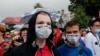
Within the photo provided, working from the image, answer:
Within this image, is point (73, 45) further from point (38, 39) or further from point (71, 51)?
point (38, 39)

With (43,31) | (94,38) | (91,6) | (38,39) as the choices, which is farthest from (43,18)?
(91,6)

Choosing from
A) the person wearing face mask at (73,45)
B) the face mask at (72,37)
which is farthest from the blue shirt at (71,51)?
the face mask at (72,37)

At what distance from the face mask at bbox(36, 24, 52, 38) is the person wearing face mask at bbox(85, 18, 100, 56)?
300 cm

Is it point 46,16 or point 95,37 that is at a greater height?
point 46,16

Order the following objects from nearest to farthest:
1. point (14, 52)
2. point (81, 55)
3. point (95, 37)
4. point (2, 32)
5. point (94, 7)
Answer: point (14, 52) → point (81, 55) → point (2, 32) → point (95, 37) → point (94, 7)

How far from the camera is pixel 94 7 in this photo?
47.7 metres

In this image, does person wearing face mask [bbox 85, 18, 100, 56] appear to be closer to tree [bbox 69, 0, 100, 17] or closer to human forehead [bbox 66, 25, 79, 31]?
human forehead [bbox 66, 25, 79, 31]

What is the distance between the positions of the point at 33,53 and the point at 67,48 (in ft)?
4.27

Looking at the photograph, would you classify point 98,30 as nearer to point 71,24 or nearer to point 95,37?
point 95,37

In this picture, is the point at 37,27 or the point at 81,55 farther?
the point at 81,55

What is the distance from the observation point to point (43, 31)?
521cm

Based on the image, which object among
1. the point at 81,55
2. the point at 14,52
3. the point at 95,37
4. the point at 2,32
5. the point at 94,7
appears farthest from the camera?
the point at 94,7

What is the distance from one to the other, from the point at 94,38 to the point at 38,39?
10.8ft

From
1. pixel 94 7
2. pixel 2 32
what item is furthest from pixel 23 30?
pixel 94 7
